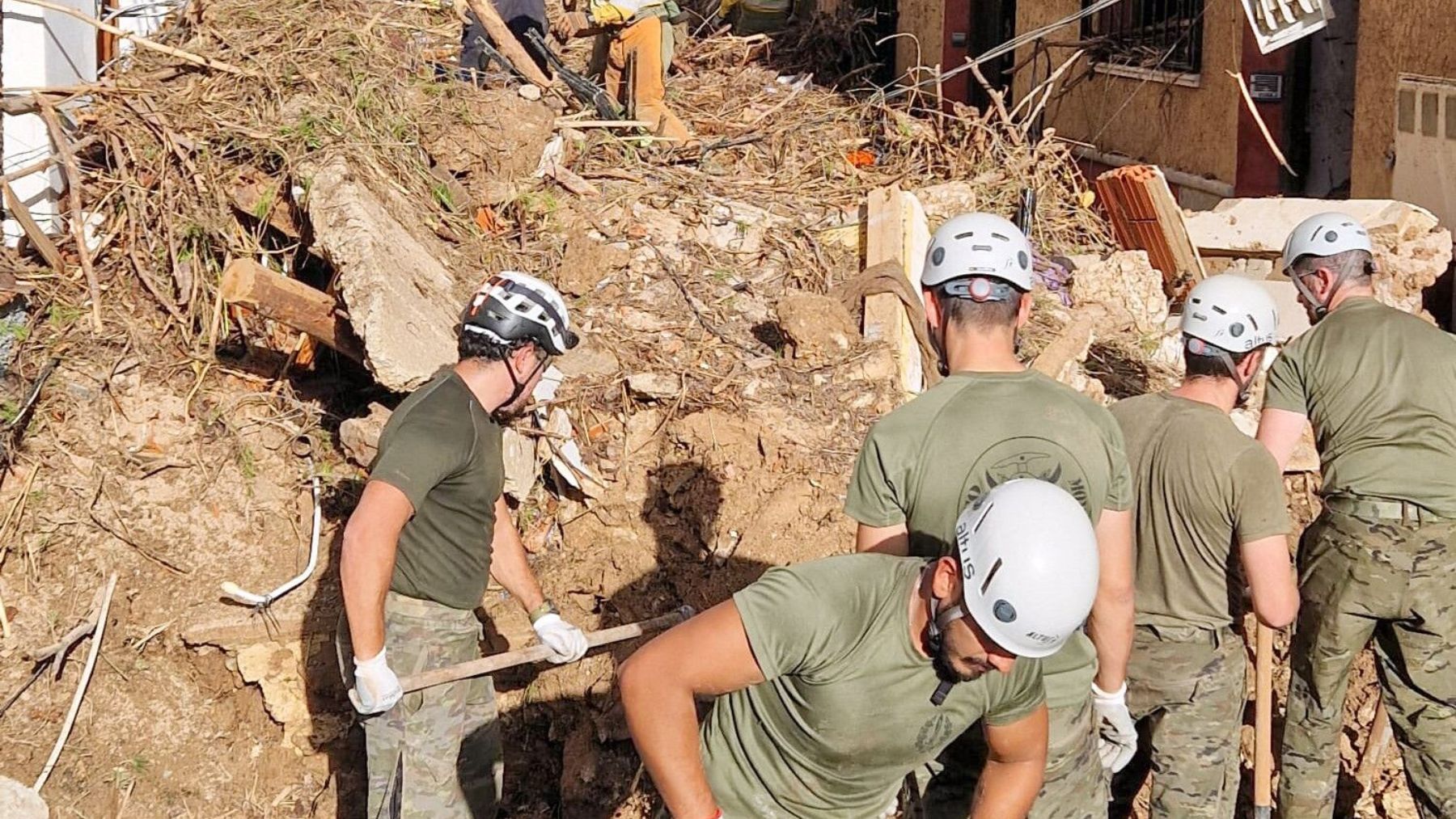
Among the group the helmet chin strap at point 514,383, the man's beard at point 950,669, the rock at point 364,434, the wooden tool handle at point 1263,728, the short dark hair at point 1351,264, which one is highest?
the short dark hair at point 1351,264

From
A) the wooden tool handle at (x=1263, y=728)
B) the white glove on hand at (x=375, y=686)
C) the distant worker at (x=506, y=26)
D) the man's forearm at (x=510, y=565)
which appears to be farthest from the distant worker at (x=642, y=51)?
the white glove on hand at (x=375, y=686)

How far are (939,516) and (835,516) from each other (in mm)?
2291

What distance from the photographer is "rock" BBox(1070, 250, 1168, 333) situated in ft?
24.1

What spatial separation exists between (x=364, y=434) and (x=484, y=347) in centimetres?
176

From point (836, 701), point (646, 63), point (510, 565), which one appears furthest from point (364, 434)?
point (646, 63)

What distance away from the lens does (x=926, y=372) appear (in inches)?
253

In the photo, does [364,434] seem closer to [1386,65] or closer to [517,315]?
[517,315]

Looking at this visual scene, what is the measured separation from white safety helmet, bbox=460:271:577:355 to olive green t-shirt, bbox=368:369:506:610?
0.58 ft

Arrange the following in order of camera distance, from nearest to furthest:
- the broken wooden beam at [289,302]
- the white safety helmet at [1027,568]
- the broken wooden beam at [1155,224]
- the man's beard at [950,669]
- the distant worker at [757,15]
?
the white safety helmet at [1027,568], the man's beard at [950,669], the broken wooden beam at [289,302], the broken wooden beam at [1155,224], the distant worker at [757,15]

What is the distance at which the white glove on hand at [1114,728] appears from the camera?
147 inches

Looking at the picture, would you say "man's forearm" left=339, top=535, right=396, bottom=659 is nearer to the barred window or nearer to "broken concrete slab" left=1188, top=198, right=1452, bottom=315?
"broken concrete slab" left=1188, top=198, right=1452, bottom=315

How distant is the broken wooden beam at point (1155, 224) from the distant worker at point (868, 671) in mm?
5436

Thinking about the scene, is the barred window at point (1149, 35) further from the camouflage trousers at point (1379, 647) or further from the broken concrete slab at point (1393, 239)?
the camouflage trousers at point (1379, 647)

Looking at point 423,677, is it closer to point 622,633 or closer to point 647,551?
point 622,633
